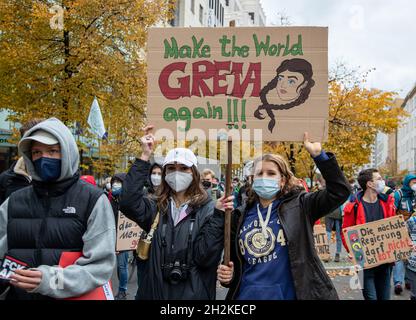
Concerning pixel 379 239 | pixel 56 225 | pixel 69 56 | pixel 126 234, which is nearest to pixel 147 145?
pixel 56 225

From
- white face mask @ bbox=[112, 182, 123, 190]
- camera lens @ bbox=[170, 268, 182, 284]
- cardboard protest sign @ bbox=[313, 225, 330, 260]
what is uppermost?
white face mask @ bbox=[112, 182, 123, 190]

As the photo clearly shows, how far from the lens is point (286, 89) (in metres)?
3.95

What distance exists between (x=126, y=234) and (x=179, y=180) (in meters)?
4.42

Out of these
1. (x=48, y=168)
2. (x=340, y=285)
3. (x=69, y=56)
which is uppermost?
(x=69, y=56)

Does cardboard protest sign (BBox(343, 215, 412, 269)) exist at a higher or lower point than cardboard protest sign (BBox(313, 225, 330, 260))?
higher

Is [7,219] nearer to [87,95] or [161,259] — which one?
[161,259]

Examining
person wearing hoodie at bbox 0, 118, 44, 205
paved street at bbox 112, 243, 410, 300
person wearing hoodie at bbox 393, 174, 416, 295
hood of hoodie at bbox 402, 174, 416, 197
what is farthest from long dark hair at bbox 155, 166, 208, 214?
hood of hoodie at bbox 402, 174, 416, 197

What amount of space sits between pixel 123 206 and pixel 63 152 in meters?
0.85

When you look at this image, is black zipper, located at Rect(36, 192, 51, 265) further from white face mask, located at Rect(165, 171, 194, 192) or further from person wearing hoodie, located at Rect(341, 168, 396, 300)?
person wearing hoodie, located at Rect(341, 168, 396, 300)

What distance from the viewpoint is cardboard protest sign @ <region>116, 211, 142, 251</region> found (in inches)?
304

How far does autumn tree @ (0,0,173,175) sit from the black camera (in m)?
10.8

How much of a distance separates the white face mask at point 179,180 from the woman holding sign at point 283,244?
18.8 inches

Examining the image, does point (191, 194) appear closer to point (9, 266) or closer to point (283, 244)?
point (283, 244)

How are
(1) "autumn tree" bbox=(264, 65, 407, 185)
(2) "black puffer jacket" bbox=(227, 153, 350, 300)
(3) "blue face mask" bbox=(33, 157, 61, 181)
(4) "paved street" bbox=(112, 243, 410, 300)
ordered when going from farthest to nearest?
(1) "autumn tree" bbox=(264, 65, 407, 185), (4) "paved street" bbox=(112, 243, 410, 300), (2) "black puffer jacket" bbox=(227, 153, 350, 300), (3) "blue face mask" bbox=(33, 157, 61, 181)
